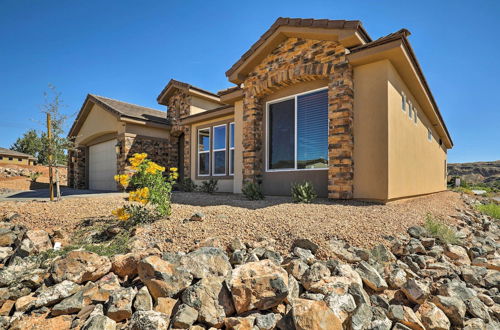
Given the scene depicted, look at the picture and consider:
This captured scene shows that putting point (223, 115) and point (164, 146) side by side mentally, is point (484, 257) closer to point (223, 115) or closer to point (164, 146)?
point (223, 115)

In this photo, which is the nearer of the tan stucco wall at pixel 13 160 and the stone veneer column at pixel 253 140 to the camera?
the stone veneer column at pixel 253 140

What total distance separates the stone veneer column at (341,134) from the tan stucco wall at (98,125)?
9.52 metres

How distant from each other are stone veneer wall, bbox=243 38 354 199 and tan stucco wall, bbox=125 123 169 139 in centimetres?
633

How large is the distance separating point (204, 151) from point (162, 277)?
343 inches

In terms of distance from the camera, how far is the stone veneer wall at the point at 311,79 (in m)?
5.88

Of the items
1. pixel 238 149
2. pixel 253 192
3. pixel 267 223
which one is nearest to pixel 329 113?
pixel 253 192

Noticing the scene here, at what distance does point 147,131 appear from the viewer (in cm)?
1231

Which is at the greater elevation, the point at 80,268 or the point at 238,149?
the point at 238,149

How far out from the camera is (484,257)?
368cm

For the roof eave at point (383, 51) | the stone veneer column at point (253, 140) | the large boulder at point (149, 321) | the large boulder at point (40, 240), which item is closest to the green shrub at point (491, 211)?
the roof eave at point (383, 51)

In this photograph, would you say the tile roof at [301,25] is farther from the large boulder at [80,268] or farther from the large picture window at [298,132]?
the large boulder at [80,268]

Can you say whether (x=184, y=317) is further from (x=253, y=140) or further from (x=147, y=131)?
(x=147, y=131)

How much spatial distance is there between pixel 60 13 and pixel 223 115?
19.5 ft

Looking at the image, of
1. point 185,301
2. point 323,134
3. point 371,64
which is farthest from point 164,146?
point 185,301
